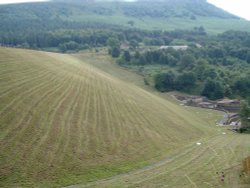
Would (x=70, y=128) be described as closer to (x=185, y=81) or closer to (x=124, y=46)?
(x=185, y=81)

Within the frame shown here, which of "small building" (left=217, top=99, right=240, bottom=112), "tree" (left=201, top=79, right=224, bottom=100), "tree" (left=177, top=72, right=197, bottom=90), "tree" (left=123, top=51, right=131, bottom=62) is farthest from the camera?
→ "tree" (left=123, top=51, right=131, bottom=62)

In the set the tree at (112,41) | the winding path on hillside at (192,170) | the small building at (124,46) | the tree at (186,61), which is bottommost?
the winding path on hillside at (192,170)

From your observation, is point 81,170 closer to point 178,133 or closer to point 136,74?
point 178,133

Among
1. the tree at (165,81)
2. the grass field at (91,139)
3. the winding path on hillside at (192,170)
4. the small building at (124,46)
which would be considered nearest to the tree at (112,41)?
the small building at (124,46)

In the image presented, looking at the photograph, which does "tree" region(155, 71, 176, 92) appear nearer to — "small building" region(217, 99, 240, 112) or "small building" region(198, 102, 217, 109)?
"small building" region(198, 102, 217, 109)

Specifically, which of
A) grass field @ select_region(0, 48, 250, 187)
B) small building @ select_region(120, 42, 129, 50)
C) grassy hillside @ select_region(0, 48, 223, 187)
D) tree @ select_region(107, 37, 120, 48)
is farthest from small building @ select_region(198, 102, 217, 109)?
tree @ select_region(107, 37, 120, 48)

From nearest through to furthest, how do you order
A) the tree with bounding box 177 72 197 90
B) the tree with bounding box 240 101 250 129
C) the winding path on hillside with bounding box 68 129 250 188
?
the winding path on hillside with bounding box 68 129 250 188, the tree with bounding box 240 101 250 129, the tree with bounding box 177 72 197 90

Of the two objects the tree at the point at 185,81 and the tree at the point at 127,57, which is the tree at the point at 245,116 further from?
the tree at the point at 127,57
